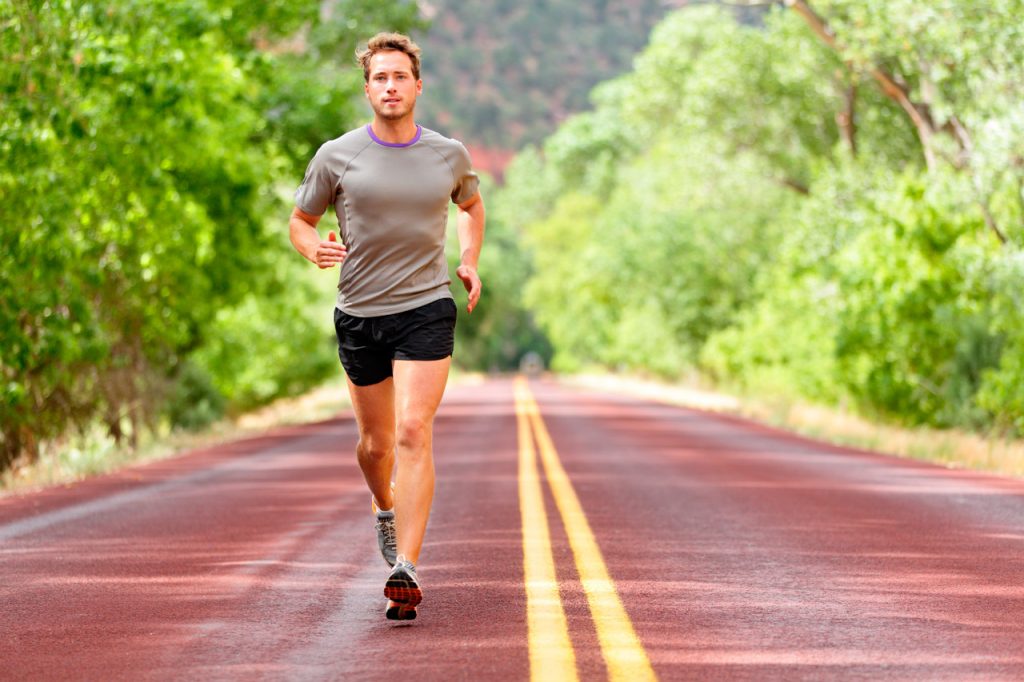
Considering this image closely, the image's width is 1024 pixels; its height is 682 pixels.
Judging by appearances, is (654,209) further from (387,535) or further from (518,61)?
(518,61)

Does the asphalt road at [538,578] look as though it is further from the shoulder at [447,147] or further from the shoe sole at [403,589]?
the shoulder at [447,147]

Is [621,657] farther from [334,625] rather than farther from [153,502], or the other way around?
[153,502]

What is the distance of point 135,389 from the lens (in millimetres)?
21719

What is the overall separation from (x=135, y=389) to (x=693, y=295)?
28020mm

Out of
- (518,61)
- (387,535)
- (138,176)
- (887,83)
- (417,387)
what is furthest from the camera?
(518,61)

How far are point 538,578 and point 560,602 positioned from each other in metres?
0.77

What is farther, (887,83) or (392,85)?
(887,83)

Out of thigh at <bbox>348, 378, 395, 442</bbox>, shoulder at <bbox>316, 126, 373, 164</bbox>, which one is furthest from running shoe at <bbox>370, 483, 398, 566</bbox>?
shoulder at <bbox>316, 126, 373, 164</bbox>

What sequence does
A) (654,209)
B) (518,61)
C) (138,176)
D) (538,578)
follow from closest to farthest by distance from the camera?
(538,578)
(138,176)
(654,209)
(518,61)

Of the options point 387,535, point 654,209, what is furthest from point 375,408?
point 654,209

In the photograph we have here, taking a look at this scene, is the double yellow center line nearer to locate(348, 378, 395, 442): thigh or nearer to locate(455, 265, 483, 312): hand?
locate(348, 378, 395, 442): thigh

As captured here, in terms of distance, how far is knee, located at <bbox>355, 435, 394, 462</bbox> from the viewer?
23.0 feet

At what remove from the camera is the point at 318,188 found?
6707 mm

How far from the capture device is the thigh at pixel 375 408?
6.87 metres
